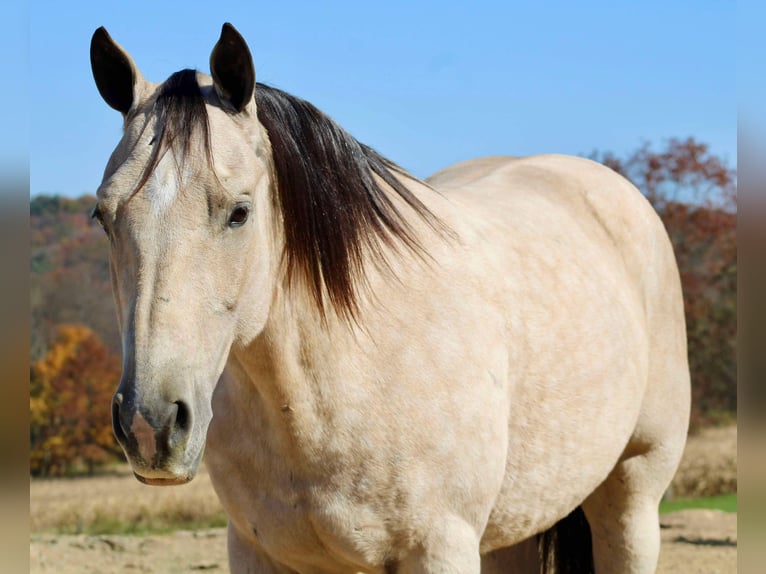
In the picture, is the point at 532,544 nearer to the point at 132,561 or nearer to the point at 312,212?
the point at 312,212

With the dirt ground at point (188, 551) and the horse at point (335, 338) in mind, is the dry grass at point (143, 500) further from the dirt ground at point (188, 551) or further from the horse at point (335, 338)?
the horse at point (335, 338)

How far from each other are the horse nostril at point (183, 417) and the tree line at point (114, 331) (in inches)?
307

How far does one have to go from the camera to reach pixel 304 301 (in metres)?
2.45

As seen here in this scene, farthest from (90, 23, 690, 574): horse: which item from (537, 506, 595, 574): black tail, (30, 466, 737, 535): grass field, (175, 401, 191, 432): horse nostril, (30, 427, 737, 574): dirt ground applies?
(30, 466, 737, 535): grass field

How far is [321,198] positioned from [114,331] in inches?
347

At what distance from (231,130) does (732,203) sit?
8.34 meters

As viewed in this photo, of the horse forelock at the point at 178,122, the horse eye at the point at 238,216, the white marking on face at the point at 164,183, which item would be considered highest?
the horse forelock at the point at 178,122

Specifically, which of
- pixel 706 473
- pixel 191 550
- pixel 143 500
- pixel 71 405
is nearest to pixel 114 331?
pixel 71 405

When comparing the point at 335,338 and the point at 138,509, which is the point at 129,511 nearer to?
the point at 138,509

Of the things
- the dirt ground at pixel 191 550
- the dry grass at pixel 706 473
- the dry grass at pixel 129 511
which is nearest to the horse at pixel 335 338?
the dirt ground at pixel 191 550

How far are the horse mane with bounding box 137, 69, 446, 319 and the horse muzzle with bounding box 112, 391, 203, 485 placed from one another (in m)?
0.62

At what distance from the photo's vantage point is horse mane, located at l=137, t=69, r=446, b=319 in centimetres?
235

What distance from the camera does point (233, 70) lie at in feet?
7.34

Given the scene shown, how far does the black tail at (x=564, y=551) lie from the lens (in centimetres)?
392
